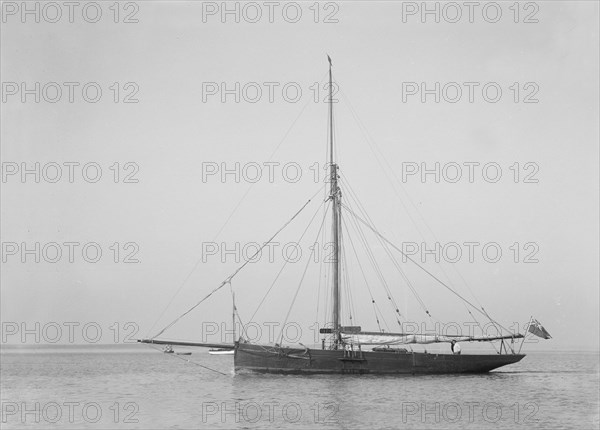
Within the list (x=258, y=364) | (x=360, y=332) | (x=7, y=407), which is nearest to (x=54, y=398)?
(x=7, y=407)

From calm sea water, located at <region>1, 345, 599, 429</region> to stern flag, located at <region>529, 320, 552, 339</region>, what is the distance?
150 inches

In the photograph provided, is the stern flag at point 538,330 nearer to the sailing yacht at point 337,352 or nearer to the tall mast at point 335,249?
the sailing yacht at point 337,352

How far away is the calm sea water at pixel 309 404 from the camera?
115 feet

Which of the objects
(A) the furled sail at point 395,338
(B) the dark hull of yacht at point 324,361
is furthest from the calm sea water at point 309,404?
(A) the furled sail at point 395,338

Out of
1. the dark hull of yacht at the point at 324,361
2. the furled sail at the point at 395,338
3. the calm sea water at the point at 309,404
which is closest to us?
the calm sea water at the point at 309,404

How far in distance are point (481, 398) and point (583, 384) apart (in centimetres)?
2153

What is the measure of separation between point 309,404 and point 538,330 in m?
23.0

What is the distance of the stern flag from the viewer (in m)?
56.8

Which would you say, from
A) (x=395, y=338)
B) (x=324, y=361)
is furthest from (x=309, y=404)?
(x=395, y=338)

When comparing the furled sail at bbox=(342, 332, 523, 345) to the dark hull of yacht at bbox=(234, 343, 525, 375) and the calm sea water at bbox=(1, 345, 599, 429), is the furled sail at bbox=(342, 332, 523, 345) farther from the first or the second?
the calm sea water at bbox=(1, 345, 599, 429)

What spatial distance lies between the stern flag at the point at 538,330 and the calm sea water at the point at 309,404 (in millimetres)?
3814

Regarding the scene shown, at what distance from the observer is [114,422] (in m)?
35.2

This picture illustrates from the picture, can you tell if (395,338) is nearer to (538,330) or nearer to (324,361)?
(324,361)

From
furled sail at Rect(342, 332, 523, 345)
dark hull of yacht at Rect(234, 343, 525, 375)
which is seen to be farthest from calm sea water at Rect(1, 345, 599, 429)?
furled sail at Rect(342, 332, 523, 345)
